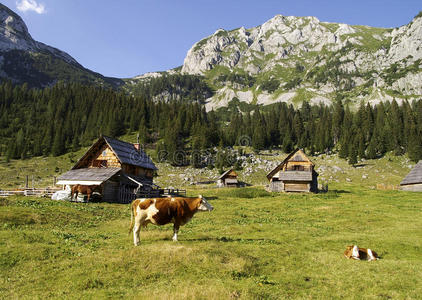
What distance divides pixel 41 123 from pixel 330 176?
118 m

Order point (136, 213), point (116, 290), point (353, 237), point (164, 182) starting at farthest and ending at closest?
point (164, 182)
point (353, 237)
point (136, 213)
point (116, 290)

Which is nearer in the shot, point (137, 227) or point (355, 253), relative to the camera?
point (137, 227)

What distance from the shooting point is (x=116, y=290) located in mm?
7234

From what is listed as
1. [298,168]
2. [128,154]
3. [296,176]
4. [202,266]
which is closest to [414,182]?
[298,168]

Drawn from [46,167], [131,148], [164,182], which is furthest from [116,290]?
[46,167]

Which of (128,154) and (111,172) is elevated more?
(128,154)

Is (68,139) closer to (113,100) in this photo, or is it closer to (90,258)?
(113,100)

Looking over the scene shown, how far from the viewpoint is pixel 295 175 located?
48.2 m

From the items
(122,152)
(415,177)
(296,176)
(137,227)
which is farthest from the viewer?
(415,177)

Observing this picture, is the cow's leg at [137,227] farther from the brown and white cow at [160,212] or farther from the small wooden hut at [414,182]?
the small wooden hut at [414,182]

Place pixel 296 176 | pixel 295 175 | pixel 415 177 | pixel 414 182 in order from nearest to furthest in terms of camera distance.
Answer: pixel 296 176
pixel 295 175
pixel 414 182
pixel 415 177

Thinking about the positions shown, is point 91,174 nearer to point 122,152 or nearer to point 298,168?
point 122,152

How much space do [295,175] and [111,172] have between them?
31435 mm

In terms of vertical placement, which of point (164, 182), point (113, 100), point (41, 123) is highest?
point (113, 100)
